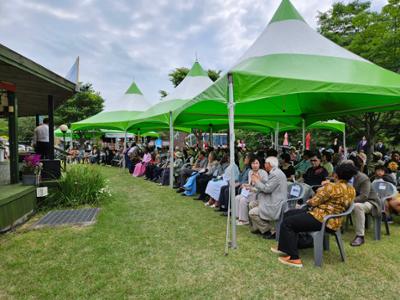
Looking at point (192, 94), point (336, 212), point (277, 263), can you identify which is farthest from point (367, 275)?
point (192, 94)

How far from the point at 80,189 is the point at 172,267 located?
13.0 ft

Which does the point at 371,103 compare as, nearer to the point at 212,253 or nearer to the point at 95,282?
the point at 212,253

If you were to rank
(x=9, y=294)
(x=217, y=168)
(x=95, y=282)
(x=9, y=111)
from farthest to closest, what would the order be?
(x=217, y=168) < (x=9, y=111) < (x=95, y=282) < (x=9, y=294)

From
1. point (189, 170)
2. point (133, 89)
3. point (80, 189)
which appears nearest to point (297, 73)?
point (189, 170)

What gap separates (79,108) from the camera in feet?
103

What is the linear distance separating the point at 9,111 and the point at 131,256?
12.6ft

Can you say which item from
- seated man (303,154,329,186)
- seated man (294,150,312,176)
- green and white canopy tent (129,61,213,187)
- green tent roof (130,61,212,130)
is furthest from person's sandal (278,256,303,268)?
green tent roof (130,61,212,130)

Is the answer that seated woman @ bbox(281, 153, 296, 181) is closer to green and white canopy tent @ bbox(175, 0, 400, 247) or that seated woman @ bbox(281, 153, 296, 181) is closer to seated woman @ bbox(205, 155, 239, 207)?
seated woman @ bbox(205, 155, 239, 207)

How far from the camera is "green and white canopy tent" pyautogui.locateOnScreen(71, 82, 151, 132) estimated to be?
13938 millimetres

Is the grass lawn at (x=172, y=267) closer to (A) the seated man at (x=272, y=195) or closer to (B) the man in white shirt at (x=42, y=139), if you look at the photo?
(A) the seated man at (x=272, y=195)

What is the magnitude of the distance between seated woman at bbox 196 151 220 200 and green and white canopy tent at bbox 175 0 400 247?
196 cm

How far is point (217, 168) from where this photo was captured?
6.78 metres

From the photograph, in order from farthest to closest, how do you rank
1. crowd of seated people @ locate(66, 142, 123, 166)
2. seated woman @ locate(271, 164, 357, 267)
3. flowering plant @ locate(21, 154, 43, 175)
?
1. crowd of seated people @ locate(66, 142, 123, 166)
2. flowering plant @ locate(21, 154, 43, 175)
3. seated woman @ locate(271, 164, 357, 267)

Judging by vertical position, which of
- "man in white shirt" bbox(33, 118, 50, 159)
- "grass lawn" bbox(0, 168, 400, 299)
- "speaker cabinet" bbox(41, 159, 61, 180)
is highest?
"man in white shirt" bbox(33, 118, 50, 159)
